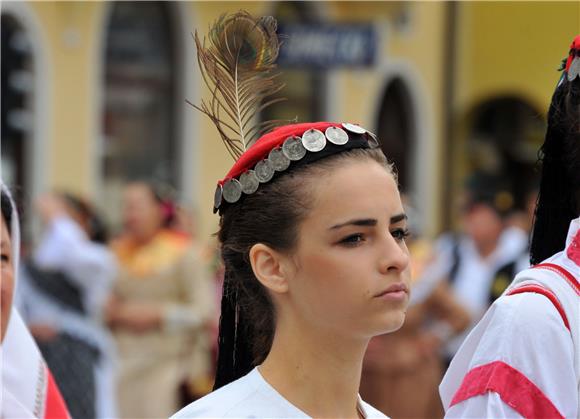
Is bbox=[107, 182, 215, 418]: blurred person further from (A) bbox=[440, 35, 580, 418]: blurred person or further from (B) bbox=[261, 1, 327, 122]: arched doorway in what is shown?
(B) bbox=[261, 1, 327, 122]: arched doorway

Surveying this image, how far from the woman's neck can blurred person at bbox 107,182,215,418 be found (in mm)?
5542

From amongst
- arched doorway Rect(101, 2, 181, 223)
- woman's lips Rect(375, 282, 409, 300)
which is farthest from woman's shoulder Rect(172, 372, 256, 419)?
arched doorway Rect(101, 2, 181, 223)

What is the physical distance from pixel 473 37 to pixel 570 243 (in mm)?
15353

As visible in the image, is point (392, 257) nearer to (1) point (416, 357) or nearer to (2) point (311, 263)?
(2) point (311, 263)

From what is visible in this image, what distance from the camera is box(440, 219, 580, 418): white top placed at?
227 cm

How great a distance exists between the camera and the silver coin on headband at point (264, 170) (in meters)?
2.40

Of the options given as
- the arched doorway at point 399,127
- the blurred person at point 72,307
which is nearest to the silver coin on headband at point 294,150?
the blurred person at point 72,307

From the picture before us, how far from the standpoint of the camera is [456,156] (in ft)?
57.9

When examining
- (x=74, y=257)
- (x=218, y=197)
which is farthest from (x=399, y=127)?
(x=218, y=197)

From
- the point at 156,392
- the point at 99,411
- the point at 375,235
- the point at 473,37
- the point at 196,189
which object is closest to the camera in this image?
the point at 375,235

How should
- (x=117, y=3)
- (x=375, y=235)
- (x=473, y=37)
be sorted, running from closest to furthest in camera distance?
(x=375, y=235)
(x=117, y=3)
(x=473, y=37)

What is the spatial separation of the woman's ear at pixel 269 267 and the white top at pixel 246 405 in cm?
17

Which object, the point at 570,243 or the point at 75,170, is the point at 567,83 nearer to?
the point at 570,243

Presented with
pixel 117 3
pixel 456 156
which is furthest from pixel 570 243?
pixel 456 156
